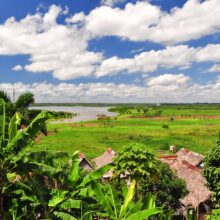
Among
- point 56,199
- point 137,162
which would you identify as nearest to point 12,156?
point 56,199

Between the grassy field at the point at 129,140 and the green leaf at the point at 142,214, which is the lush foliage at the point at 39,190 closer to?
the green leaf at the point at 142,214

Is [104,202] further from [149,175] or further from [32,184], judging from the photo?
[149,175]

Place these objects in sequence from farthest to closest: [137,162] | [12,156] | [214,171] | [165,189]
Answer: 1. [165,189]
2. [214,171]
3. [137,162]
4. [12,156]

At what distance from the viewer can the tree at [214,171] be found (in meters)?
25.3

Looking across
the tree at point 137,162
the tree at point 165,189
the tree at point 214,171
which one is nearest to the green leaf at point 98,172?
the tree at point 137,162

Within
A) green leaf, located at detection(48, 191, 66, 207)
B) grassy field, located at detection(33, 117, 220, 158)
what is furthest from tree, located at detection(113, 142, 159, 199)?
grassy field, located at detection(33, 117, 220, 158)

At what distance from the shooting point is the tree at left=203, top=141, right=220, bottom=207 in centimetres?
2530

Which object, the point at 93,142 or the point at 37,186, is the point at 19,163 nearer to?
the point at 37,186

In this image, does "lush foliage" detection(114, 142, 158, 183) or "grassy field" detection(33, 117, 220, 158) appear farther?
"grassy field" detection(33, 117, 220, 158)

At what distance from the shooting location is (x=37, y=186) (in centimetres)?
1372

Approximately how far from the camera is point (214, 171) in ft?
83.8

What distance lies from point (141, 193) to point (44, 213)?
625 inches

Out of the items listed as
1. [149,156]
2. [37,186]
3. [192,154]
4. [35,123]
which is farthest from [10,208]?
[192,154]

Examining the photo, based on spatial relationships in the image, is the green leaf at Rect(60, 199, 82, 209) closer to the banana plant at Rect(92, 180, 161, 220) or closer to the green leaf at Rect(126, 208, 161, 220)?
the banana plant at Rect(92, 180, 161, 220)
